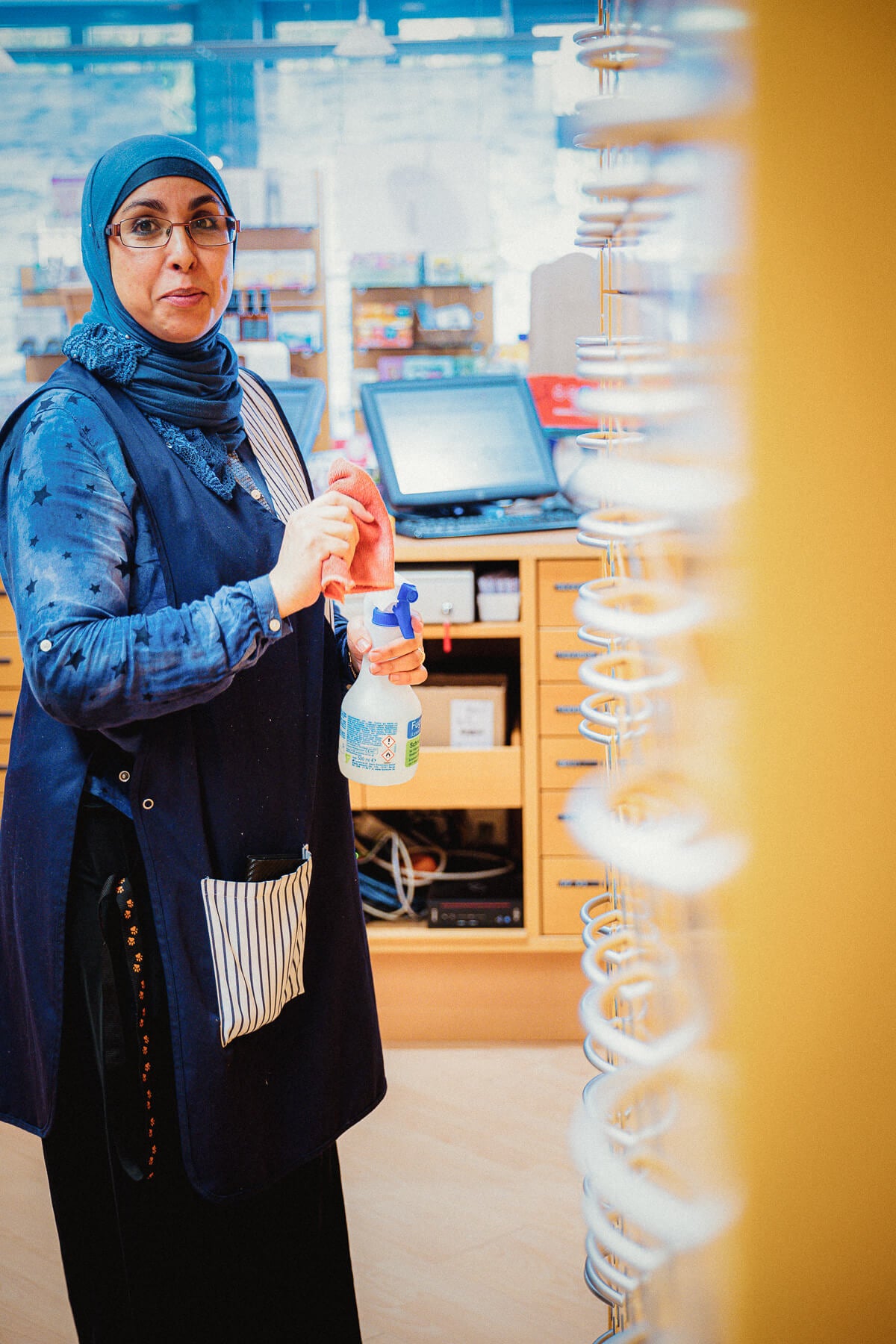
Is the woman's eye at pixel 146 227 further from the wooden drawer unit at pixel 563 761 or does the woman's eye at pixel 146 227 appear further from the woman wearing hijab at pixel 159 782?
Result: the wooden drawer unit at pixel 563 761

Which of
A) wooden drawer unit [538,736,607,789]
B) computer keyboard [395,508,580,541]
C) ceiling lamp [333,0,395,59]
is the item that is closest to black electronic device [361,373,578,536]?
computer keyboard [395,508,580,541]

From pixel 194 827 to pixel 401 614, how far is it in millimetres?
325

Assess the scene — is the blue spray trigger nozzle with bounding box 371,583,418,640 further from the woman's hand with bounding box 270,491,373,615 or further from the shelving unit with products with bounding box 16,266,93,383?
the shelving unit with products with bounding box 16,266,93,383

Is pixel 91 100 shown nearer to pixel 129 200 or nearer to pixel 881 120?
pixel 129 200

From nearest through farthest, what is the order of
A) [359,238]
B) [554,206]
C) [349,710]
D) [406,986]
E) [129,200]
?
[129,200] → [349,710] → [406,986] → [359,238] → [554,206]

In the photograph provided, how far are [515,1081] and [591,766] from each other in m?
0.69

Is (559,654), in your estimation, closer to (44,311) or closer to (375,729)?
(375,729)

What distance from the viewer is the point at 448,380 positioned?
116 inches

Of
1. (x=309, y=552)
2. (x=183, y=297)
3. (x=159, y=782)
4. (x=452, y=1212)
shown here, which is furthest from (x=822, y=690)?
(x=452, y=1212)

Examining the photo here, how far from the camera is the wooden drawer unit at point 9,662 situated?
273cm

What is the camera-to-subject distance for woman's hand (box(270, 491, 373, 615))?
1.15m

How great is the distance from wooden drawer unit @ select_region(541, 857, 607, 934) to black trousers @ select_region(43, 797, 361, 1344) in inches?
48.1

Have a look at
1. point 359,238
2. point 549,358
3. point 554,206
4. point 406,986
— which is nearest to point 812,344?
point 406,986

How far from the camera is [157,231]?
1310mm
